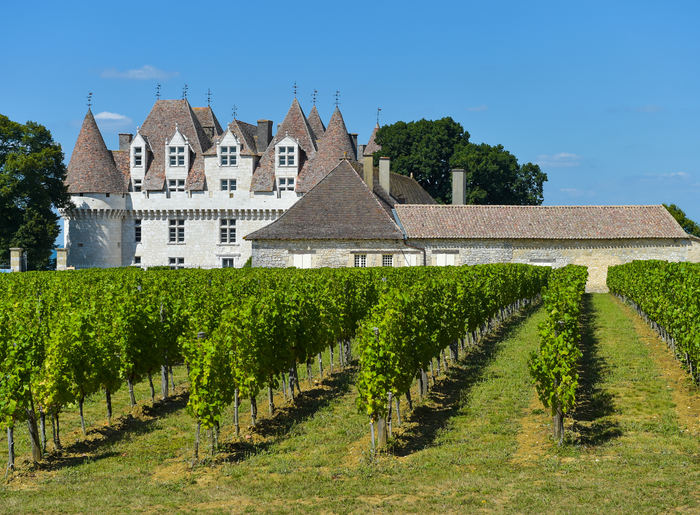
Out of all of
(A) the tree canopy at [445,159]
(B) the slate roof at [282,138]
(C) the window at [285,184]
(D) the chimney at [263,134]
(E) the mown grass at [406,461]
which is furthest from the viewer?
(A) the tree canopy at [445,159]

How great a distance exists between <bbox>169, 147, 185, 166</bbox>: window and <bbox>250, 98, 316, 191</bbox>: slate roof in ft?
17.7

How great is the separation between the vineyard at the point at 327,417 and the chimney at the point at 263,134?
3739 centimetres

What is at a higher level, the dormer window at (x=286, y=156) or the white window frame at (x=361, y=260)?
the dormer window at (x=286, y=156)

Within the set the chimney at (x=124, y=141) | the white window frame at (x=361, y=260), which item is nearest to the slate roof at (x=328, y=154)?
the white window frame at (x=361, y=260)

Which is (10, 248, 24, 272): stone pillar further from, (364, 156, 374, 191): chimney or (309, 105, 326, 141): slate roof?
(309, 105, 326, 141): slate roof

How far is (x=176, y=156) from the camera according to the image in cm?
4959

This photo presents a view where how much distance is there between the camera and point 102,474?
364 inches

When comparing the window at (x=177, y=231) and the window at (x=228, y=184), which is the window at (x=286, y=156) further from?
the window at (x=177, y=231)

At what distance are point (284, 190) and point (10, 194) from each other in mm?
17616

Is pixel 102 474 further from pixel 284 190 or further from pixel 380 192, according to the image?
pixel 284 190

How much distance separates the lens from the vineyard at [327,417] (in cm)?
813

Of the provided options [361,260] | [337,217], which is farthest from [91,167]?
[361,260]

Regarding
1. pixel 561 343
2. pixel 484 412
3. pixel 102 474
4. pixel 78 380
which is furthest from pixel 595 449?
pixel 78 380

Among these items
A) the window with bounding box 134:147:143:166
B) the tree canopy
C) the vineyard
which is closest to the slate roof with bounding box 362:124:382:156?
the tree canopy
